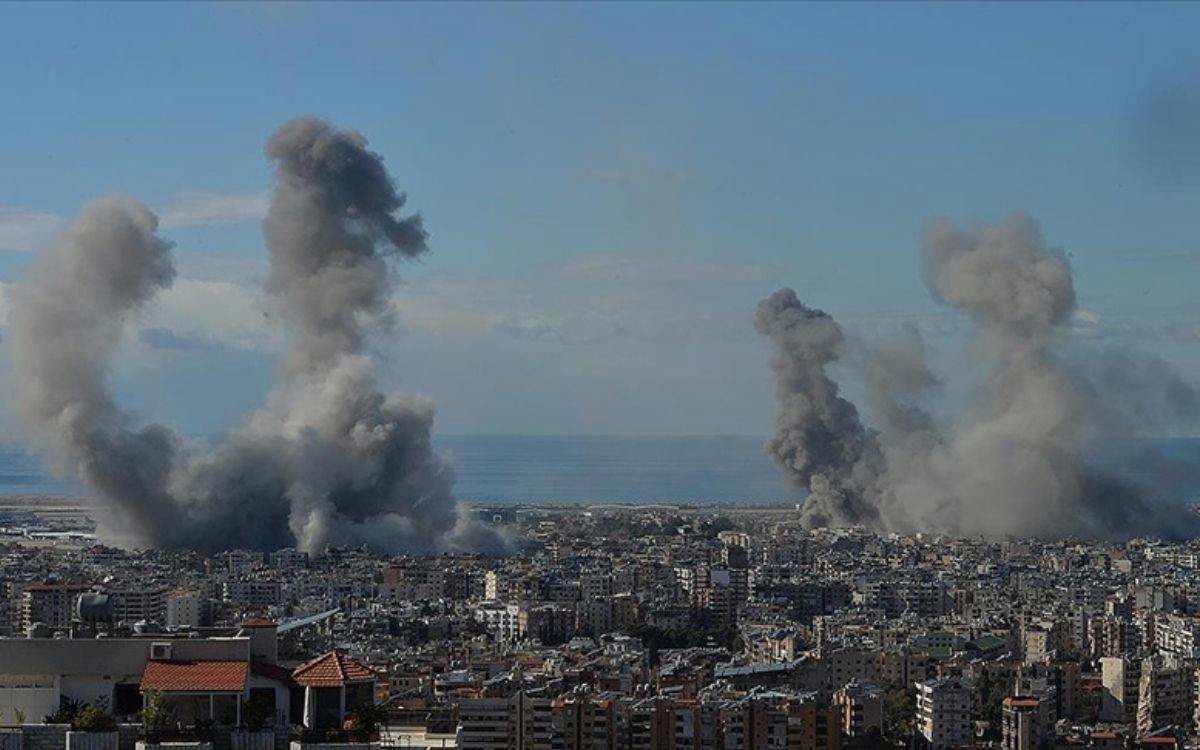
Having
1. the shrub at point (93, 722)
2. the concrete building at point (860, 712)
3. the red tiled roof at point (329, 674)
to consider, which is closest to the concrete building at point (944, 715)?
the concrete building at point (860, 712)

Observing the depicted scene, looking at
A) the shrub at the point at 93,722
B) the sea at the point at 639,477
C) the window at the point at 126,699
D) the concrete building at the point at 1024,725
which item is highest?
the sea at the point at 639,477

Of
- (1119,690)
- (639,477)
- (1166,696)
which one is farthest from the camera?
(639,477)

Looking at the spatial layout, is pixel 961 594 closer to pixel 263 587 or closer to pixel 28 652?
pixel 263 587

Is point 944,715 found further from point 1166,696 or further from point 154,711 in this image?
point 154,711

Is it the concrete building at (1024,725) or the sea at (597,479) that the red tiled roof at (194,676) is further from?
the sea at (597,479)

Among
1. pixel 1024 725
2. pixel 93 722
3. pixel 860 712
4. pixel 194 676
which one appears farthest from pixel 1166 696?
pixel 93 722

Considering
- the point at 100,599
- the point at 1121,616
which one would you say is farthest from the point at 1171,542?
the point at 100,599
